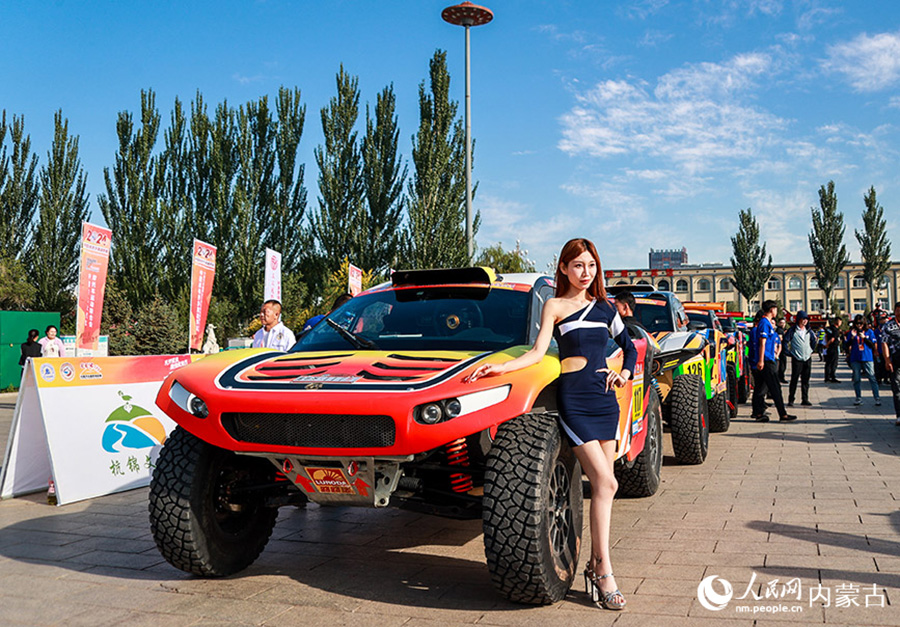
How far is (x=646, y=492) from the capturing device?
6352 millimetres

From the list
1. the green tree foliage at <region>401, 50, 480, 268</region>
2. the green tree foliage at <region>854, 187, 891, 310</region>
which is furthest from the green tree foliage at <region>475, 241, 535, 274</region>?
the green tree foliage at <region>854, 187, 891, 310</region>

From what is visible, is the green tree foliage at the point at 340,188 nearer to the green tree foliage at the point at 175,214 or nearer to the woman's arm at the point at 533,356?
the green tree foliage at the point at 175,214

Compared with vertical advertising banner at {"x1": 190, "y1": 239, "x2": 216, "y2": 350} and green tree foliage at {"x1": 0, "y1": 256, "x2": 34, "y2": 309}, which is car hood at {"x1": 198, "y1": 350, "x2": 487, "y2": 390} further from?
green tree foliage at {"x1": 0, "y1": 256, "x2": 34, "y2": 309}

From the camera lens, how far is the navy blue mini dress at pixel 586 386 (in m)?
3.83

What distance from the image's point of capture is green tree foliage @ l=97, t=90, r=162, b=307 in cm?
3669

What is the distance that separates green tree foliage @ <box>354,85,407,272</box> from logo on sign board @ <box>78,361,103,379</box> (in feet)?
94.1

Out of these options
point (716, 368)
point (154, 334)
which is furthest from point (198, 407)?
point (154, 334)

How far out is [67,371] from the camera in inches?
283

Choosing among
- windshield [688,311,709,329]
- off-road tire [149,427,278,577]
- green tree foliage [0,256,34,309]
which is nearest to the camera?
off-road tire [149,427,278,577]

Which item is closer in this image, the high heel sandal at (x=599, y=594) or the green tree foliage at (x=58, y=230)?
the high heel sandal at (x=599, y=594)

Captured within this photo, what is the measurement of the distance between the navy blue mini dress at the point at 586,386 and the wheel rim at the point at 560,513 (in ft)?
0.78

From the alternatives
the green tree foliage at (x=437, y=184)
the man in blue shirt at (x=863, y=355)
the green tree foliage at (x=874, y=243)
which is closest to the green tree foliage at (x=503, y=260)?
the green tree foliage at (x=437, y=184)

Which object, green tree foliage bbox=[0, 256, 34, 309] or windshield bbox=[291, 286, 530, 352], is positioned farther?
green tree foliage bbox=[0, 256, 34, 309]

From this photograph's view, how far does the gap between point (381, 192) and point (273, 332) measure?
96.2 feet
